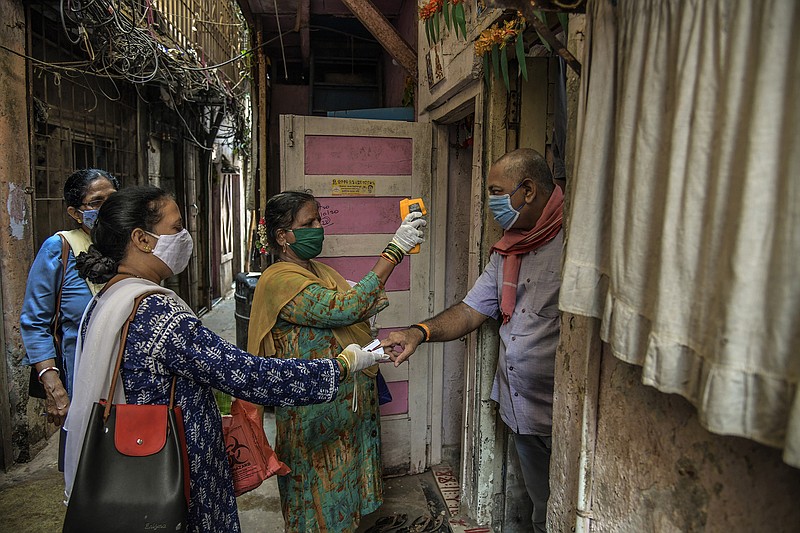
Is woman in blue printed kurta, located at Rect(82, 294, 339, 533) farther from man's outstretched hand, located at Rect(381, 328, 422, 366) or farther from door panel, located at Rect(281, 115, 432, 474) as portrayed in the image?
door panel, located at Rect(281, 115, 432, 474)

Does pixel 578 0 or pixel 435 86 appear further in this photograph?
pixel 435 86

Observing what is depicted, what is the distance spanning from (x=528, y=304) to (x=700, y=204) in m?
1.41

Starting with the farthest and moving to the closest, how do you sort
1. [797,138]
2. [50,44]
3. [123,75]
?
1. [123,75]
2. [50,44]
3. [797,138]

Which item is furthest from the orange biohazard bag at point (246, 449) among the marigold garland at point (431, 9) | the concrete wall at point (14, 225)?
the concrete wall at point (14, 225)

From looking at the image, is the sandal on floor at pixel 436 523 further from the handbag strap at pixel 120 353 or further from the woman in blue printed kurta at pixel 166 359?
the handbag strap at pixel 120 353

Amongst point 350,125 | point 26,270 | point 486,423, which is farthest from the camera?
point 26,270

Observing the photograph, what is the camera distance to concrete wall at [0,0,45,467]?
12.6ft

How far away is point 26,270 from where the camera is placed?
13.3ft

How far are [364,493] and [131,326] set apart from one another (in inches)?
62.0

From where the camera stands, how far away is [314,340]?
8.09 feet

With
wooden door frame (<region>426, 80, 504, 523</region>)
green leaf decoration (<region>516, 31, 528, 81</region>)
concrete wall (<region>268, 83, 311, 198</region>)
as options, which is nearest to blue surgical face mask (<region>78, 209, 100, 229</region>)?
wooden door frame (<region>426, 80, 504, 523</region>)

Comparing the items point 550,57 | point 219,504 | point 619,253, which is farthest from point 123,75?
point 619,253

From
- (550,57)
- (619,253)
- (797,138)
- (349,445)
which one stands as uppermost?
(550,57)

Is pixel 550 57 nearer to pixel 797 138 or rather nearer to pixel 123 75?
pixel 797 138
